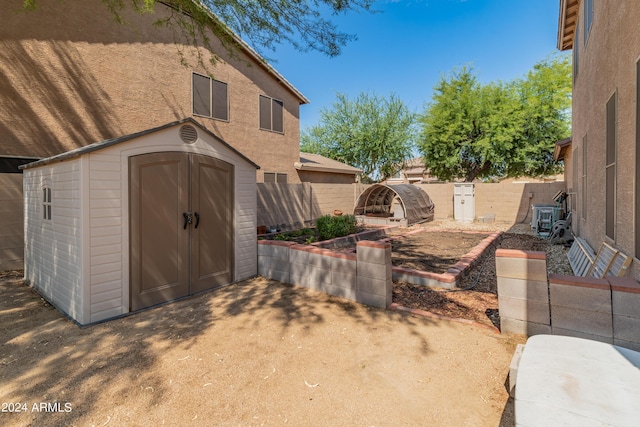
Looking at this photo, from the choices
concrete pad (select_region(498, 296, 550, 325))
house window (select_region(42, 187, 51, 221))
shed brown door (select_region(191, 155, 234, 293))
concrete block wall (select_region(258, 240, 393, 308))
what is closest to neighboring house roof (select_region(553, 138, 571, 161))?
concrete pad (select_region(498, 296, 550, 325))

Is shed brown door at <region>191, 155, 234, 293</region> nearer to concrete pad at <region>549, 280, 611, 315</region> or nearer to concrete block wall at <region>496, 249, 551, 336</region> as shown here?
concrete block wall at <region>496, 249, 551, 336</region>

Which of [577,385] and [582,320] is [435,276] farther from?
[577,385]

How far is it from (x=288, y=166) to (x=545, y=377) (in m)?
13.4

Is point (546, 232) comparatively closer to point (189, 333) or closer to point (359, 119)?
point (189, 333)

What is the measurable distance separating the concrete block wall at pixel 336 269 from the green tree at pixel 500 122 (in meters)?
16.7

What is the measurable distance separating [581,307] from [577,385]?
1574mm

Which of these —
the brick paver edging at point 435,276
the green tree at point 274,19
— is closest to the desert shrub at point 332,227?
the brick paver edging at point 435,276

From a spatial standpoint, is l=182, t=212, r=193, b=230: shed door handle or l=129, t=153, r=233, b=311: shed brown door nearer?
l=129, t=153, r=233, b=311: shed brown door

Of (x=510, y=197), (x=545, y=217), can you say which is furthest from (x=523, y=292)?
(x=510, y=197)

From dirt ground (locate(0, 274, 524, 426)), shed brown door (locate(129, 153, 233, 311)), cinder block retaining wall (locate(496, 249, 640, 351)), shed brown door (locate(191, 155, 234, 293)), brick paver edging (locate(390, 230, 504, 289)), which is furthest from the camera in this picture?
brick paver edging (locate(390, 230, 504, 289))

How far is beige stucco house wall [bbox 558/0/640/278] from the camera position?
339cm

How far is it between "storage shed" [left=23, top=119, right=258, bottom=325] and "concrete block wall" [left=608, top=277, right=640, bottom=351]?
5.07 meters

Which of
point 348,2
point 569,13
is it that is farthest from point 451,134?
point 348,2

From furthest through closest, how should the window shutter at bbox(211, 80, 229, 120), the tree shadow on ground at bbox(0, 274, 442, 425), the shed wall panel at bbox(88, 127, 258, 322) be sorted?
the window shutter at bbox(211, 80, 229, 120) < the shed wall panel at bbox(88, 127, 258, 322) < the tree shadow on ground at bbox(0, 274, 442, 425)
